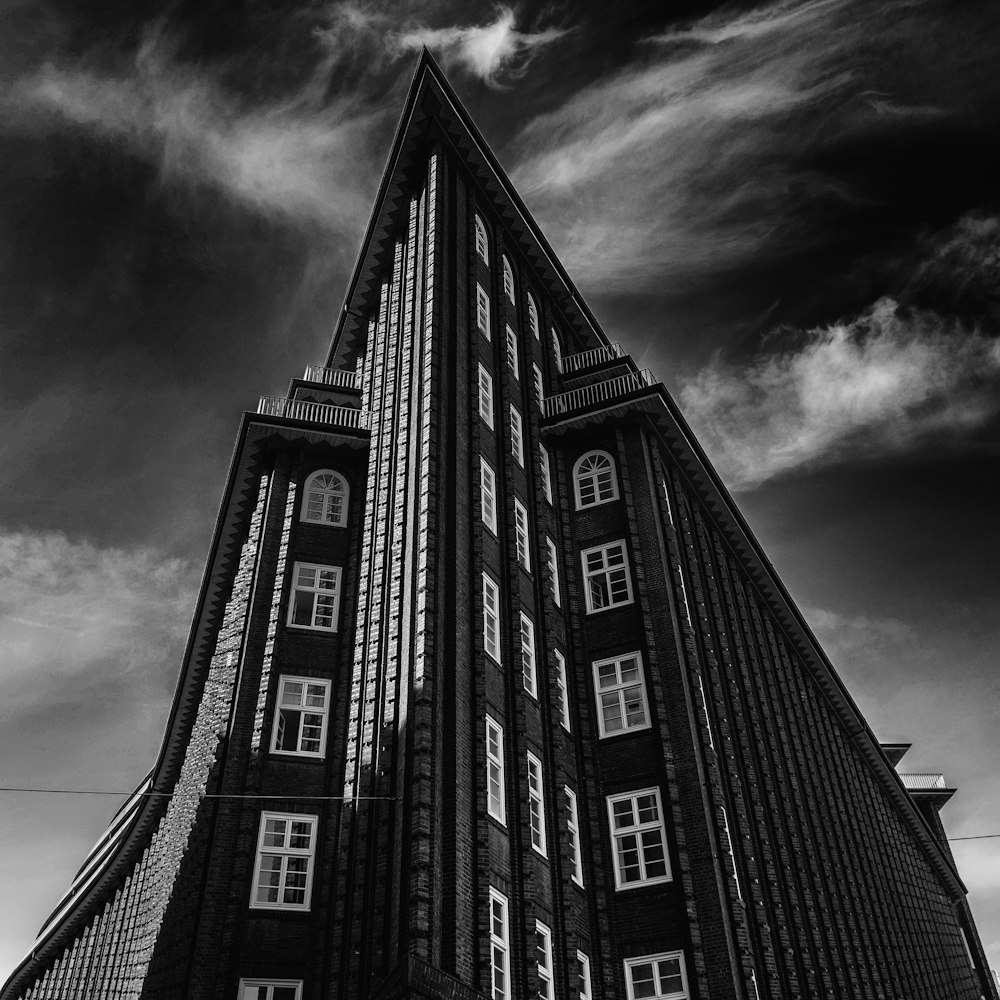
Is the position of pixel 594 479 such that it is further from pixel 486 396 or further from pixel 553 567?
pixel 486 396

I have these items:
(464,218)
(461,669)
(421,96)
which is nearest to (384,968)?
(461,669)

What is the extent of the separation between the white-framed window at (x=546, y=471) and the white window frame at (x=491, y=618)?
6.09m

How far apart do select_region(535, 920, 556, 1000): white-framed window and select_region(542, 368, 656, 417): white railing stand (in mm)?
17305

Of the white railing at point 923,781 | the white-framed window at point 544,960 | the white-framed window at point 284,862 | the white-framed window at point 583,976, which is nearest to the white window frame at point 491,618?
the white-framed window at point 284,862

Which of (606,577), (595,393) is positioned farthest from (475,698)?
(595,393)

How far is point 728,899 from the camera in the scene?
82.4ft

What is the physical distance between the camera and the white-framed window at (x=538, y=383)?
3628 cm

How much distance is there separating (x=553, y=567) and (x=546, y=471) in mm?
4104

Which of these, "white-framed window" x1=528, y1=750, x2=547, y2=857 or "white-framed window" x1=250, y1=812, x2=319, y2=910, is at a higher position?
"white-framed window" x1=528, y1=750, x2=547, y2=857

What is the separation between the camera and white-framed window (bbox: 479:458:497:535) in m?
28.2

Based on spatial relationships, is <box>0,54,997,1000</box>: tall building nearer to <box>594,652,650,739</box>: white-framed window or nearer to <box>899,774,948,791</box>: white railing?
<box>594,652,650,739</box>: white-framed window

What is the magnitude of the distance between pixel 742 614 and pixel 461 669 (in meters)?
20.8

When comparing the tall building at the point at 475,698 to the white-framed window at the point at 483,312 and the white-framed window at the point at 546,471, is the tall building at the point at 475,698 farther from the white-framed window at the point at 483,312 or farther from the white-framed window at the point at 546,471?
the white-framed window at the point at 483,312

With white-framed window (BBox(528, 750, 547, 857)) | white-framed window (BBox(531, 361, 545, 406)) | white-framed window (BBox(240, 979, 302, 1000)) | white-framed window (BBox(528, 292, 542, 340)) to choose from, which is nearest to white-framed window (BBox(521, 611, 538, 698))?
white-framed window (BBox(528, 750, 547, 857))
